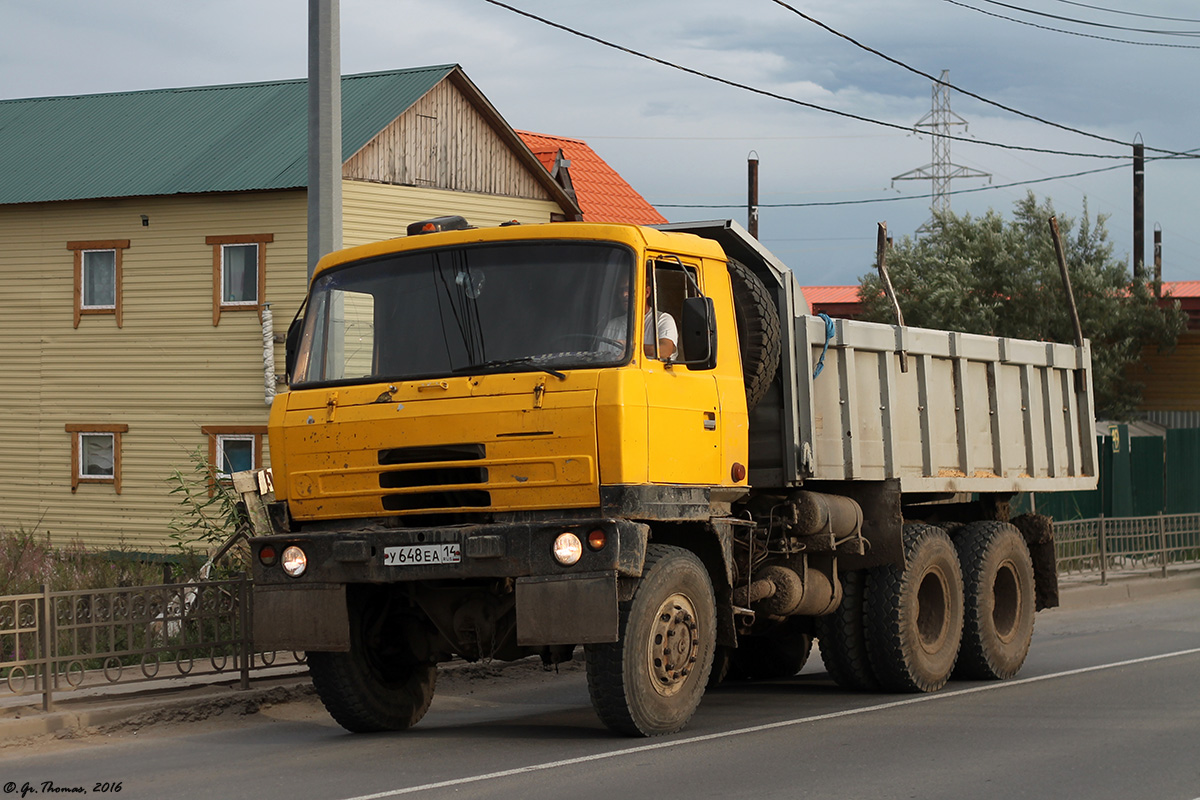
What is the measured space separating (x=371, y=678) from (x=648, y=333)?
9.12ft

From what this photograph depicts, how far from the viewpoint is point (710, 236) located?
982 centimetres

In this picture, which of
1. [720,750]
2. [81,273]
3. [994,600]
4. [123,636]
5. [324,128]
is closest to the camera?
[720,750]

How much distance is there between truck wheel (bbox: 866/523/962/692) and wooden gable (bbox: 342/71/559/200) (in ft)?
52.1

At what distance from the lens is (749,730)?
888cm

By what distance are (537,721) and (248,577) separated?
8.47 ft

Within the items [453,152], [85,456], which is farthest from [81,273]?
[453,152]

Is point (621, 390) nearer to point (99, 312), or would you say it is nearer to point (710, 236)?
point (710, 236)

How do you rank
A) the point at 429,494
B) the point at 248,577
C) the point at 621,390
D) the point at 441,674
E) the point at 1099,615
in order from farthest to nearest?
the point at 1099,615 < the point at 441,674 < the point at 248,577 < the point at 429,494 < the point at 621,390

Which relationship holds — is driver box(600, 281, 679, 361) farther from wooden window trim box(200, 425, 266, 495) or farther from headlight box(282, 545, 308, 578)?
wooden window trim box(200, 425, 266, 495)

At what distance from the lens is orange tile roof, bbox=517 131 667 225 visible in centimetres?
3212

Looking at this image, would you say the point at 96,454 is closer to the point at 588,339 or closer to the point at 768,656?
the point at 768,656

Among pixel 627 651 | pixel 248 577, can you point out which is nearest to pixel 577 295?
pixel 627 651

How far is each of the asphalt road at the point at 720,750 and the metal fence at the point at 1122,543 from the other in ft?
26.0

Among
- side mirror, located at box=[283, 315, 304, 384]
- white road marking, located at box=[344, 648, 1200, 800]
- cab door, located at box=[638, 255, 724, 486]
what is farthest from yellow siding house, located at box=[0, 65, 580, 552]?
cab door, located at box=[638, 255, 724, 486]
